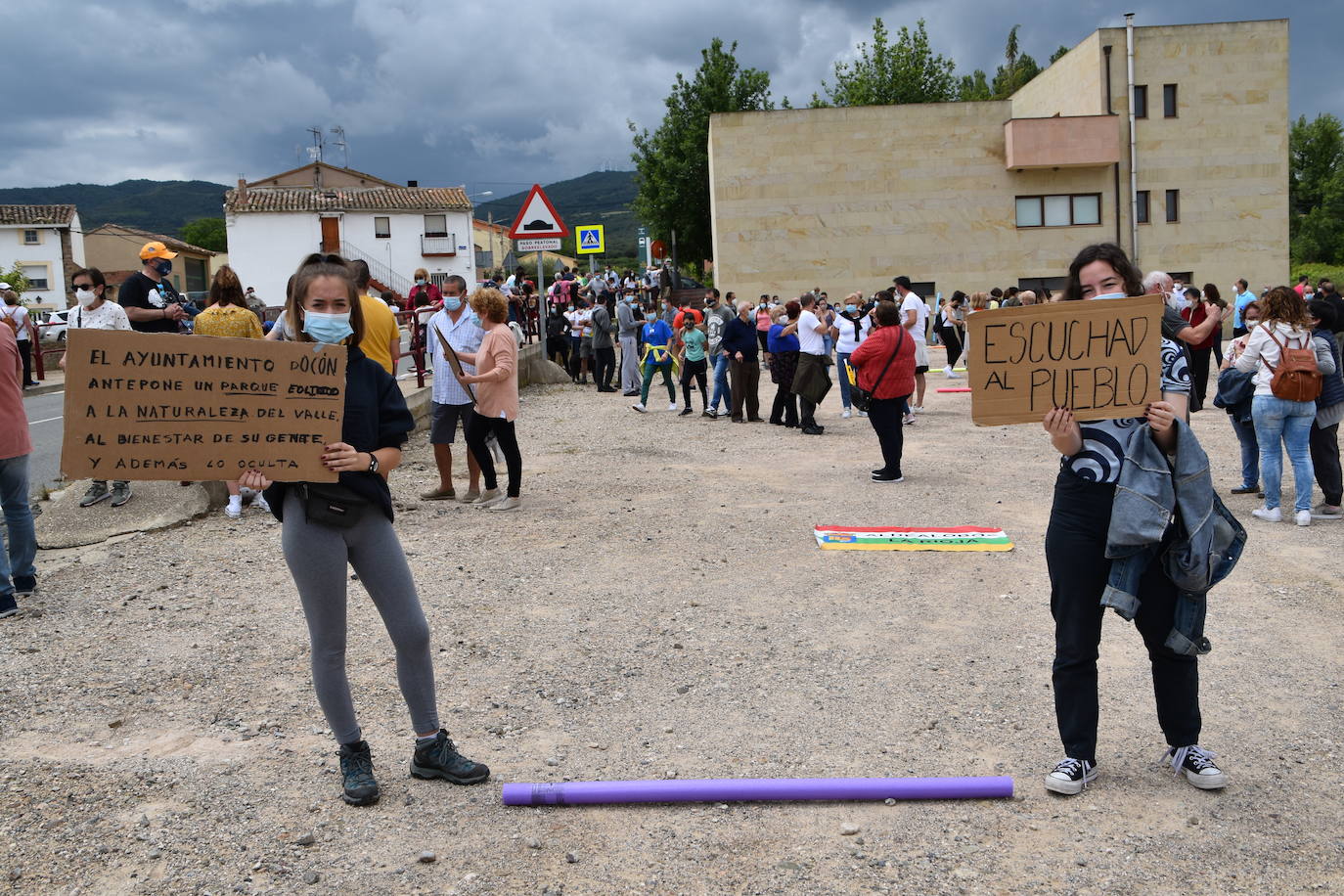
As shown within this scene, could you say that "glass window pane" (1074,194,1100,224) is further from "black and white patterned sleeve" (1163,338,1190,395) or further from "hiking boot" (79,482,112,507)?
"black and white patterned sleeve" (1163,338,1190,395)

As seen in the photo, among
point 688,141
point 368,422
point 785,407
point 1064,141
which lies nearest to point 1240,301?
point 785,407

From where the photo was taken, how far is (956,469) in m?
11.6

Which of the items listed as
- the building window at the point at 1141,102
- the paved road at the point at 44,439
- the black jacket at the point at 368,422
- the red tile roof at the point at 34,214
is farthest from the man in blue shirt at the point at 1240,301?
the red tile roof at the point at 34,214

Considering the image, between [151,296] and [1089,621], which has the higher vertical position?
[151,296]

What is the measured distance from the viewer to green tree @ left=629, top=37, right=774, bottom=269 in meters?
55.7

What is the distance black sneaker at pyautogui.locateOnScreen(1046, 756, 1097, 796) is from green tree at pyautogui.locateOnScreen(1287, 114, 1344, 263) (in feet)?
336

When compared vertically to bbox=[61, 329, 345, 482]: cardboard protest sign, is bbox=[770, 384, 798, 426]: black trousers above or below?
below

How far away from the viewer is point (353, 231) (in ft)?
243

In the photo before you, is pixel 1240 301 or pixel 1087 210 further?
pixel 1087 210

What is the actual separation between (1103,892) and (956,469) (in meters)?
→ 8.57

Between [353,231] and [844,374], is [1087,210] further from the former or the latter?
[353,231]

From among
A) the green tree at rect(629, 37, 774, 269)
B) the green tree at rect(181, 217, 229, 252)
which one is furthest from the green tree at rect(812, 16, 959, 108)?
the green tree at rect(181, 217, 229, 252)

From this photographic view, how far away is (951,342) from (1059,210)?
2038 centimetres

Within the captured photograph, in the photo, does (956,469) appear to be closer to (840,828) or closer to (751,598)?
(751,598)
